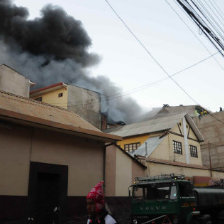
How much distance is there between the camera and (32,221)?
1076 centimetres

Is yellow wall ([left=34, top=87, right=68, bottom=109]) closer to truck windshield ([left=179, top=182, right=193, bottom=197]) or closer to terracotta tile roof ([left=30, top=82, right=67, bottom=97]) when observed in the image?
terracotta tile roof ([left=30, top=82, right=67, bottom=97])

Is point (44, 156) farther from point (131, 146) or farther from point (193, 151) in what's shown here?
point (193, 151)

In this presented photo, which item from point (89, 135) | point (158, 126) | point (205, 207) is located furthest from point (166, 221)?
point (158, 126)

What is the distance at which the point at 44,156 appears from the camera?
1166 centimetres

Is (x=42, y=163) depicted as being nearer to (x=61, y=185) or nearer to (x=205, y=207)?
(x=61, y=185)

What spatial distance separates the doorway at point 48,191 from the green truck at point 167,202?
2985 millimetres

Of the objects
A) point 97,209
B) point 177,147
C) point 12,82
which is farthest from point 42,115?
point 177,147

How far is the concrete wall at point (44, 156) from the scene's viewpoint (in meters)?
10.4

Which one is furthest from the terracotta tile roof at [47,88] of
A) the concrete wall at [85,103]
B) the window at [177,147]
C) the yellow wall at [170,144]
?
the window at [177,147]

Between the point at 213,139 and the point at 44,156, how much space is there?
2918 cm

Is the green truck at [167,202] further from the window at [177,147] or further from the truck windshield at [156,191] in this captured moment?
the window at [177,147]

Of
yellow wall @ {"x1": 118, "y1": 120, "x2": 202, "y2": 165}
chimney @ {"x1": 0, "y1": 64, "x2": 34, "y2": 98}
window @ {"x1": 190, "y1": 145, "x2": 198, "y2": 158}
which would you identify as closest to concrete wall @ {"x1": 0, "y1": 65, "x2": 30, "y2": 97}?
chimney @ {"x1": 0, "y1": 64, "x2": 34, "y2": 98}

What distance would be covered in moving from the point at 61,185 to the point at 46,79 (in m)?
32.8

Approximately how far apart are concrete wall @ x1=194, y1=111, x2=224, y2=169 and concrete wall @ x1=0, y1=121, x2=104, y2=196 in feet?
81.7
